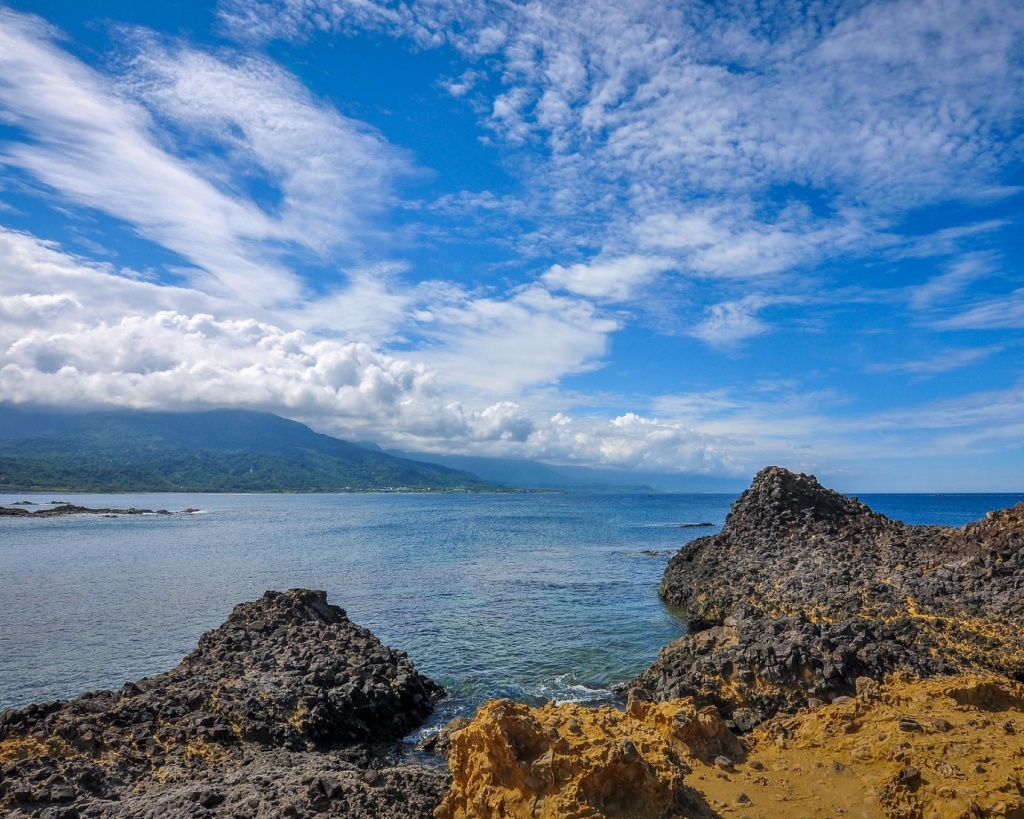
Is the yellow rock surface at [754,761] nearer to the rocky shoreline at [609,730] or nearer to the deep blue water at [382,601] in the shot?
the rocky shoreline at [609,730]

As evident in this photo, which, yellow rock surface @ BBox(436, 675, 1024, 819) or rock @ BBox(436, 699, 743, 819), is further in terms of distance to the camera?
yellow rock surface @ BBox(436, 675, 1024, 819)

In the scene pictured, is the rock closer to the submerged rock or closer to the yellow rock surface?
the yellow rock surface

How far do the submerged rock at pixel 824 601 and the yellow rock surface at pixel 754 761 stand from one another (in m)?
1.90

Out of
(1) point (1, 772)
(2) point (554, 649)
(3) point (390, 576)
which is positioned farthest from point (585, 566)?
(1) point (1, 772)

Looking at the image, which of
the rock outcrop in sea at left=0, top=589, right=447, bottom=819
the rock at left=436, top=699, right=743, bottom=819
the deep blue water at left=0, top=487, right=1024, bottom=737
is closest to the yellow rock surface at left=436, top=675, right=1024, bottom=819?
the rock at left=436, top=699, right=743, bottom=819

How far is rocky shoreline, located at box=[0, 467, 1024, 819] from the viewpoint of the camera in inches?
425

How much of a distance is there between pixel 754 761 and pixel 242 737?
12835 millimetres

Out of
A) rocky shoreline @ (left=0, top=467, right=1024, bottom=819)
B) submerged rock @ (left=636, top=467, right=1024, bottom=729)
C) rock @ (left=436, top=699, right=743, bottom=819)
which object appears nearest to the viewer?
rock @ (left=436, top=699, right=743, bottom=819)

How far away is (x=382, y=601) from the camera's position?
132 feet

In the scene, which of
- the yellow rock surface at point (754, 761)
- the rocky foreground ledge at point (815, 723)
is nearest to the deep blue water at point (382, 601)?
the rocky foreground ledge at point (815, 723)

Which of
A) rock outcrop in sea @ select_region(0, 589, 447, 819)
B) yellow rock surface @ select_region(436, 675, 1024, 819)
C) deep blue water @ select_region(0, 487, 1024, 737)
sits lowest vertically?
deep blue water @ select_region(0, 487, 1024, 737)

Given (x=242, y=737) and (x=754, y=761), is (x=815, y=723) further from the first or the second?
(x=242, y=737)

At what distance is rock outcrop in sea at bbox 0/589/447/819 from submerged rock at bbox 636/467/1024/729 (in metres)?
9.06

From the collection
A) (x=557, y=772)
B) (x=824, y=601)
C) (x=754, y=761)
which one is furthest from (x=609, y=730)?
(x=824, y=601)
